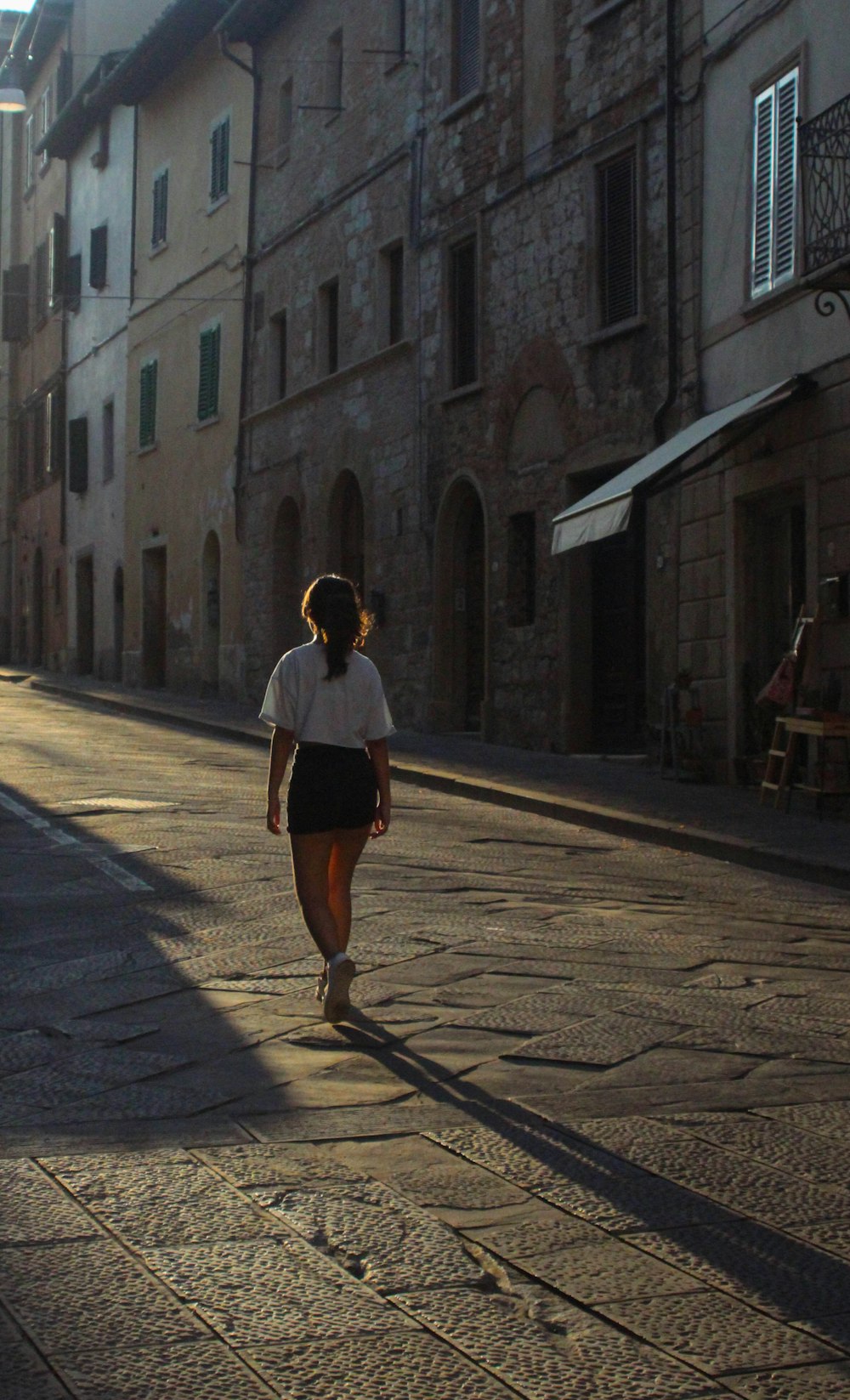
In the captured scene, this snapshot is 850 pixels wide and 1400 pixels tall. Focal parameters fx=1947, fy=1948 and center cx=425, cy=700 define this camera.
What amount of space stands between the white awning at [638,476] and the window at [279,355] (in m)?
12.1

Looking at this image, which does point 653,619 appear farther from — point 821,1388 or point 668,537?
point 821,1388

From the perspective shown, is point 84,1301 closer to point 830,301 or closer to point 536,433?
point 830,301

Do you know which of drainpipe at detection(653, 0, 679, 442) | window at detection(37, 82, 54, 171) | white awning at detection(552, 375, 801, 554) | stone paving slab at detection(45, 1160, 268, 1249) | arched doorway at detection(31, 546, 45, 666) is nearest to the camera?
stone paving slab at detection(45, 1160, 268, 1249)

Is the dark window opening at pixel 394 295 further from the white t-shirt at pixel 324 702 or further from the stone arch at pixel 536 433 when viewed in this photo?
the white t-shirt at pixel 324 702

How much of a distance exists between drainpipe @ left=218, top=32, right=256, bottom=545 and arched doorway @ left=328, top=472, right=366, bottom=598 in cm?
384

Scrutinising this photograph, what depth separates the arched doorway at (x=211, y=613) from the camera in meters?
31.6

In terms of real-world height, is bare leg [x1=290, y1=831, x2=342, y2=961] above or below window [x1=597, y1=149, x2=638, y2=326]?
below


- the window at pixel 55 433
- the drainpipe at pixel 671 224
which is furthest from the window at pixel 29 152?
the drainpipe at pixel 671 224

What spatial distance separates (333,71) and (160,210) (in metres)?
8.46

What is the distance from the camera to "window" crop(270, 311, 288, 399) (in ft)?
94.0

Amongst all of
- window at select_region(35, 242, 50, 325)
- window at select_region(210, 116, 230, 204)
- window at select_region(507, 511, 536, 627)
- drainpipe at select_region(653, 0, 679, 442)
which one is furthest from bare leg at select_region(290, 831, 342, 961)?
window at select_region(35, 242, 50, 325)

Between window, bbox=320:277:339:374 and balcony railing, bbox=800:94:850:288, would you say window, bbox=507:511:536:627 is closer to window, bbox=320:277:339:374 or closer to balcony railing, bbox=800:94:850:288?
window, bbox=320:277:339:374

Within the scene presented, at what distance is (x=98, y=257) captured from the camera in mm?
38469

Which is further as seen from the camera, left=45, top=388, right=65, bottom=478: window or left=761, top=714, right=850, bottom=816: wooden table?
left=45, top=388, right=65, bottom=478: window
